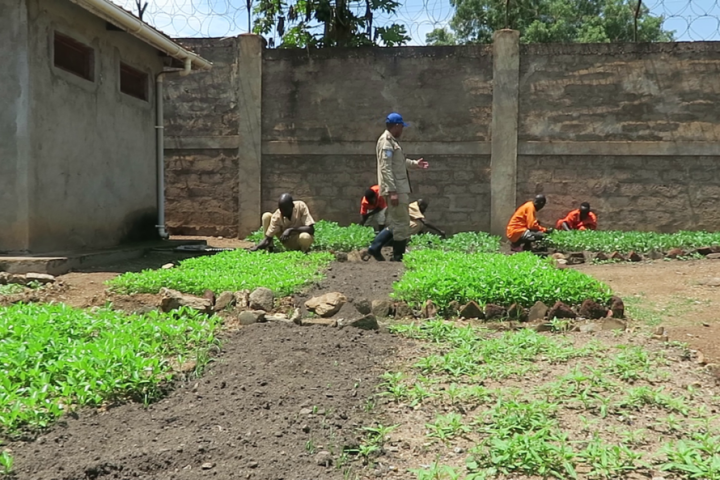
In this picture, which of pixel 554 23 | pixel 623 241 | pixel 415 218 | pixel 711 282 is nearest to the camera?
pixel 711 282

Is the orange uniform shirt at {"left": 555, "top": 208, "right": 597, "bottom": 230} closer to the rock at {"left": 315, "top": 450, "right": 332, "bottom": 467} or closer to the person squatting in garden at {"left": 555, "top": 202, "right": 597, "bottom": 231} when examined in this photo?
the person squatting in garden at {"left": 555, "top": 202, "right": 597, "bottom": 231}

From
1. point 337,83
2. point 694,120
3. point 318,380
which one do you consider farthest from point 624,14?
point 318,380

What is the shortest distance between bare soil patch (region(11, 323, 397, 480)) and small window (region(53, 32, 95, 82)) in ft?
19.7

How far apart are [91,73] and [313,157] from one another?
473 centimetres

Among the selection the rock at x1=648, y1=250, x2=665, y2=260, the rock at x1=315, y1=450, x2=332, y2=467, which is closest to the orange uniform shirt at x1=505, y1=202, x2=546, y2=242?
the rock at x1=648, y1=250, x2=665, y2=260

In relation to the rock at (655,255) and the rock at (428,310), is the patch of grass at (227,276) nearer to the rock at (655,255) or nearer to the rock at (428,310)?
the rock at (428,310)

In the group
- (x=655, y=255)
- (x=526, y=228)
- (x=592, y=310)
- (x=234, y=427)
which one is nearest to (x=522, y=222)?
(x=526, y=228)

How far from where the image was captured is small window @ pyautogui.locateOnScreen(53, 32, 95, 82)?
8.25 meters

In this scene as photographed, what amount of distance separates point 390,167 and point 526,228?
3032mm

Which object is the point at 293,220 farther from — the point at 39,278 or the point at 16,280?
the point at 16,280

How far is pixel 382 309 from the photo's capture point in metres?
5.56

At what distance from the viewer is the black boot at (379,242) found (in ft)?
29.1

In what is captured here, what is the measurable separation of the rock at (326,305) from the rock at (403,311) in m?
0.46

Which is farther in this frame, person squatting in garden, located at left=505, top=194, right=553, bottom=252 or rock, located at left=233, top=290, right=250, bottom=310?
person squatting in garden, located at left=505, top=194, right=553, bottom=252
